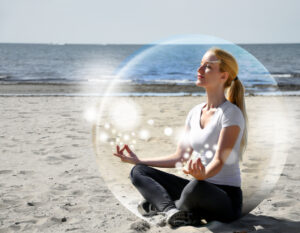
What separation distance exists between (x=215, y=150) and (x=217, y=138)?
Result: 0.09m

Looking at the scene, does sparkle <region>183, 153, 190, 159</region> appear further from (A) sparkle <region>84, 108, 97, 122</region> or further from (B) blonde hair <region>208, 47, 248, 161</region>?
(A) sparkle <region>84, 108, 97, 122</region>

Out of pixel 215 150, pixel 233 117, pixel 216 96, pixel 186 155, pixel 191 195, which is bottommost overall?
pixel 191 195

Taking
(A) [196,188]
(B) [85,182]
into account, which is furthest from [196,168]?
(B) [85,182]

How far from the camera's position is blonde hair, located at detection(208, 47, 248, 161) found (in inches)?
109

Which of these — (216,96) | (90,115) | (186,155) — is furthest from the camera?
(90,115)

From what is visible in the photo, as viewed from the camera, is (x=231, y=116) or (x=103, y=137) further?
(x=103, y=137)

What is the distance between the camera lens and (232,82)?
2881 millimetres

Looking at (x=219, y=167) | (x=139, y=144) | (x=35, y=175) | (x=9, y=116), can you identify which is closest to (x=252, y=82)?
(x=9, y=116)

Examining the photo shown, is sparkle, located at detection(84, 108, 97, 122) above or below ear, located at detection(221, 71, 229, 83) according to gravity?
below

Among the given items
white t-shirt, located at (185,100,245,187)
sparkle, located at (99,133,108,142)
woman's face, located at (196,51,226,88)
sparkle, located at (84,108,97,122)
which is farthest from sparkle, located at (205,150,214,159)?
sparkle, located at (84,108,97,122)

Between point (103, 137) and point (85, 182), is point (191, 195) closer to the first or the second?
point (103, 137)

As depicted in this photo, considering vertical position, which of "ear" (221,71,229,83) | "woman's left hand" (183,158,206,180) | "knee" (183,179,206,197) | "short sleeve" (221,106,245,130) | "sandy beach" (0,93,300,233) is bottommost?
"sandy beach" (0,93,300,233)

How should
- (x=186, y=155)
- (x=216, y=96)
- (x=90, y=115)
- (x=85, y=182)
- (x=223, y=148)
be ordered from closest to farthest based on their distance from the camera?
(x=223, y=148), (x=216, y=96), (x=186, y=155), (x=85, y=182), (x=90, y=115)

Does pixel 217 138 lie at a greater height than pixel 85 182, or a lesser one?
greater
